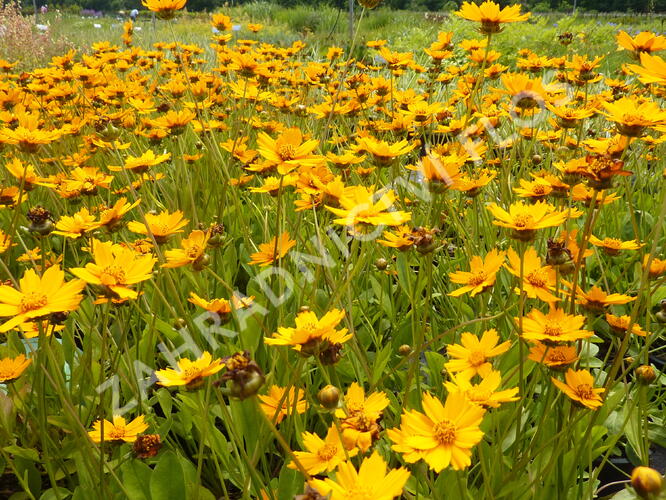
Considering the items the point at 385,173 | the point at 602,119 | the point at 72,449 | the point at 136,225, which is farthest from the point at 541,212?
the point at 602,119

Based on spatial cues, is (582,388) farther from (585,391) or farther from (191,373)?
(191,373)

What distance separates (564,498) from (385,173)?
158 centimetres

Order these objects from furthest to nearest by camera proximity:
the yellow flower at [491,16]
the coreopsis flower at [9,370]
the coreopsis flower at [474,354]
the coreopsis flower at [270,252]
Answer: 1. the yellow flower at [491,16]
2. the coreopsis flower at [270,252]
3. the coreopsis flower at [9,370]
4. the coreopsis flower at [474,354]

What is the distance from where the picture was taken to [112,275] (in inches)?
25.4

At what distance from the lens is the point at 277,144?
2.90 ft

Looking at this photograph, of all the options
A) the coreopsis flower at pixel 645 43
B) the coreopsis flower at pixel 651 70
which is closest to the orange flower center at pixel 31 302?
the coreopsis flower at pixel 651 70

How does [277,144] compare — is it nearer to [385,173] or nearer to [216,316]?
[216,316]

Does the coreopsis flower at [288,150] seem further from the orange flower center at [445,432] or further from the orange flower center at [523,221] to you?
the orange flower center at [445,432]

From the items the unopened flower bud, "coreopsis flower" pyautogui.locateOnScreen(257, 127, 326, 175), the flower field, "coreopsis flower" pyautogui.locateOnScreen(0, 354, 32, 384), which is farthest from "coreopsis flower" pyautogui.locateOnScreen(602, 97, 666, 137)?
"coreopsis flower" pyautogui.locateOnScreen(0, 354, 32, 384)

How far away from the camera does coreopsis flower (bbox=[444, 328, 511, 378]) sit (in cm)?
69

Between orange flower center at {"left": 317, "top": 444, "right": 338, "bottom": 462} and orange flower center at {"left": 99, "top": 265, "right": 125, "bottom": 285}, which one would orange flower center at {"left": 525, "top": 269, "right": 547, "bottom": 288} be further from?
orange flower center at {"left": 99, "top": 265, "right": 125, "bottom": 285}

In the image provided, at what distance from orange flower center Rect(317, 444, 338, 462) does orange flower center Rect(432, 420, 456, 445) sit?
0.39ft

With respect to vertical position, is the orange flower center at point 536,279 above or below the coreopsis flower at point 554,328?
below

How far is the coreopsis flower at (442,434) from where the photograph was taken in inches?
19.6
